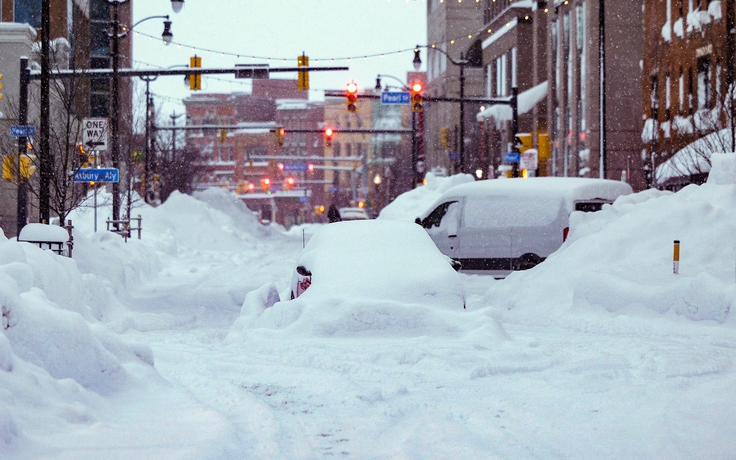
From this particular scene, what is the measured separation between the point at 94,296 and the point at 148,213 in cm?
2723

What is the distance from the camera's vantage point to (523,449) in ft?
20.0

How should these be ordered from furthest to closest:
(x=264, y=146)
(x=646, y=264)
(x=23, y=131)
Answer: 1. (x=264, y=146)
2. (x=23, y=131)
3. (x=646, y=264)

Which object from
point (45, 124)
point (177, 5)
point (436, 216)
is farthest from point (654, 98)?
point (45, 124)

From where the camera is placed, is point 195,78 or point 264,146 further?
point 264,146

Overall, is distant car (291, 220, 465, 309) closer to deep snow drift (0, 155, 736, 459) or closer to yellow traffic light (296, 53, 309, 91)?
deep snow drift (0, 155, 736, 459)

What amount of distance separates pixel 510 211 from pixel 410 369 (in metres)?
11.4

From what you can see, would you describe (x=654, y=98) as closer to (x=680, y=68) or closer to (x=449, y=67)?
(x=680, y=68)

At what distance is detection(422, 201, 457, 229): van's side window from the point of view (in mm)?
20969

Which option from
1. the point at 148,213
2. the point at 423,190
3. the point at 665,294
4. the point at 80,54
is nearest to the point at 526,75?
the point at 423,190

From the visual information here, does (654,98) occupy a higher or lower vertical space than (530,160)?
higher

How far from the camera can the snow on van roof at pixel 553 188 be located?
Result: 64.3ft

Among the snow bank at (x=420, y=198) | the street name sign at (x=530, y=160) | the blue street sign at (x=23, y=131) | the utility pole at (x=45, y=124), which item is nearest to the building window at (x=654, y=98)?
the snow bank at (x=420, y=198)

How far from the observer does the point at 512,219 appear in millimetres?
19781

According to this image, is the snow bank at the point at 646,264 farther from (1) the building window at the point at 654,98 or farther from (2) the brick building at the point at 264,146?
(2) the brick building at the point at 264,146
